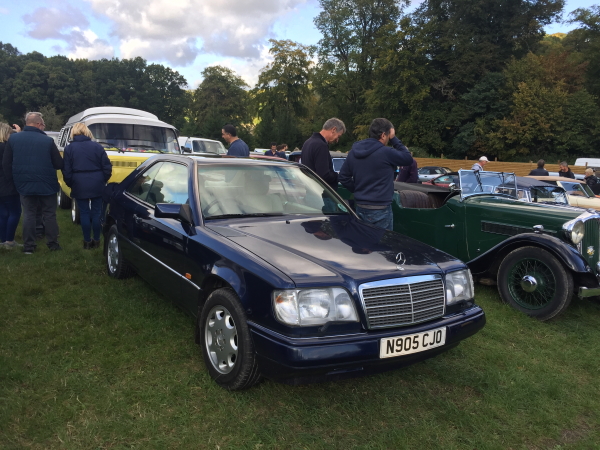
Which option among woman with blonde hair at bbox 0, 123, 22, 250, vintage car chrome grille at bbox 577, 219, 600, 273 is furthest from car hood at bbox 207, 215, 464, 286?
woman with blonde hair at bbox 0, 123, 22, 250

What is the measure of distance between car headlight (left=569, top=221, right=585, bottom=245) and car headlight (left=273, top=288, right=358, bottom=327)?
3367 mm

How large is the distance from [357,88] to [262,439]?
4948cm

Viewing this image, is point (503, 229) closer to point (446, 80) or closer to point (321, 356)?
point (321, 356)

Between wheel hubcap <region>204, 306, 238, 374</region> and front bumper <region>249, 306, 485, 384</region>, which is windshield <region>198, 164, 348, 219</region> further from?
front bumper <region>249, 306, 485, 384</region>

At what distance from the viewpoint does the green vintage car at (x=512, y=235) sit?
4703mm

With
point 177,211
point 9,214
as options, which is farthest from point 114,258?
point 9,214

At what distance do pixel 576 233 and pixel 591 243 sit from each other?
0.31m

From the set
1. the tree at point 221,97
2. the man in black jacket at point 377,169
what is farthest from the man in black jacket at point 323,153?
the tree at point 221,97

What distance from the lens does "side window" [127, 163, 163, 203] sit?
15.1 ft

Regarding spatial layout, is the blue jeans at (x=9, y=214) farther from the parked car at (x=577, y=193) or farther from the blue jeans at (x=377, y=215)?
the parked car at (x=577, y=193)

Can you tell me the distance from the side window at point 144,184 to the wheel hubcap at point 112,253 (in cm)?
68

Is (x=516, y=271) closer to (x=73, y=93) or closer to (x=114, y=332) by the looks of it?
(x=114, y=332)

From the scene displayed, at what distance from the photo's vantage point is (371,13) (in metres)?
47.6

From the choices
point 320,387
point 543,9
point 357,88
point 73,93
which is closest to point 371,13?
point 357,88
